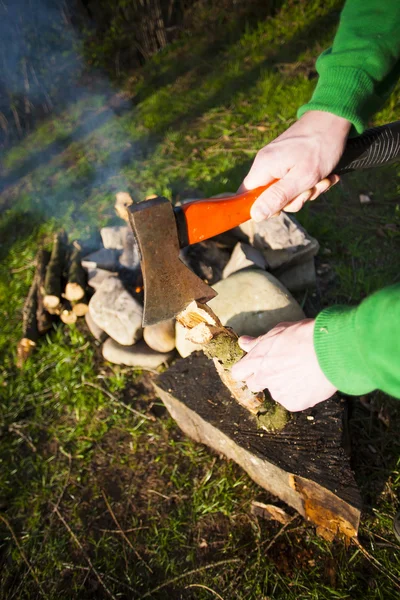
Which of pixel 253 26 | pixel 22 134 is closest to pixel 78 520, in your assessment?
pixel 22 134

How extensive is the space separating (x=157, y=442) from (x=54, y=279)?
1636 mm

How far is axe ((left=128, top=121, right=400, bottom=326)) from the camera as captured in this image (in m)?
1.63

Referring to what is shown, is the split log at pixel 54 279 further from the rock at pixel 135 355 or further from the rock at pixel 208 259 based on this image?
the rock at pixel 208 259

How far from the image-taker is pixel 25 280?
405cm

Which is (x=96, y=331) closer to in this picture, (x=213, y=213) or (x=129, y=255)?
(x=129, y=255)

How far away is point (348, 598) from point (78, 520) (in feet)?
5.19

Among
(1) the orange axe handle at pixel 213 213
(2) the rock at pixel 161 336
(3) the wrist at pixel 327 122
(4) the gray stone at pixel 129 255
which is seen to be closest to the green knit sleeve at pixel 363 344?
(1) the orange axe handle at pixel 213 213

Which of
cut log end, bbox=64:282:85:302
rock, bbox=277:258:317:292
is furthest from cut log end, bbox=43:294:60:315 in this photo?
rock, bbox=277:258:317:292

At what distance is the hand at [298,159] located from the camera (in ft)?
5.89

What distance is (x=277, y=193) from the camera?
184cm

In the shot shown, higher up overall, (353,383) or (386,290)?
(386,290)

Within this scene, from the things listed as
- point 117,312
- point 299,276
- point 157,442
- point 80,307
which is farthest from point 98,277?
point 299,276

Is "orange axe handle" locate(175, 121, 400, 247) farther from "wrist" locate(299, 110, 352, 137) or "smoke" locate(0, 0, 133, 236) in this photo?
"smoke" locate(0, 0, 133, 236)

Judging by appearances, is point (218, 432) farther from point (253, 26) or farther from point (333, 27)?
point (253, 26)
